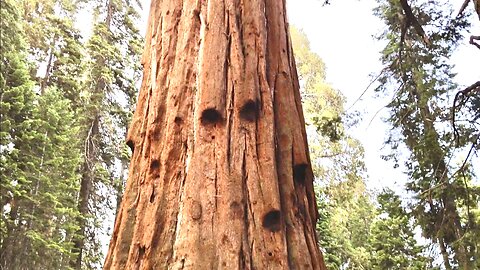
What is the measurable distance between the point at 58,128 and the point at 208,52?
1142cm

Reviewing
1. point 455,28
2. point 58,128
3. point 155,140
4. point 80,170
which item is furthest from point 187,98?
point 80,170

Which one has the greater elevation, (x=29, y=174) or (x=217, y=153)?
(x=29, y=174)

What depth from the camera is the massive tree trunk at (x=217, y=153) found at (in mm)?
2186

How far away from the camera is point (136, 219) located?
2379 mm

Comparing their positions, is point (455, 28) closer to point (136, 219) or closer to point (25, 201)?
point (136, 219)

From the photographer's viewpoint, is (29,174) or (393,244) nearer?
(29,174)

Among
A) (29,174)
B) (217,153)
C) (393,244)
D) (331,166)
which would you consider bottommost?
(217,153)

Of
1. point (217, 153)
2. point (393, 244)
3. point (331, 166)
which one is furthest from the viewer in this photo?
point (331, 166)

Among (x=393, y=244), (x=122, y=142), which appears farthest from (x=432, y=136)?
(x=122, y=142)

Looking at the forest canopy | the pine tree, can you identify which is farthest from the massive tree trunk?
the pine tree

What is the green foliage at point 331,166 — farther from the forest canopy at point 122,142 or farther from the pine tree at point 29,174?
the pine tree at point 29,174

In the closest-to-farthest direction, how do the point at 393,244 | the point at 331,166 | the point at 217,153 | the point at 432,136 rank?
the point at 217,153 < the point at 432,136 < the point at 393,244 < the point at 331,166

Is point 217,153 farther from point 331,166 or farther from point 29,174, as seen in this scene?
point 331,166

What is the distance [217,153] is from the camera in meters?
2.39
